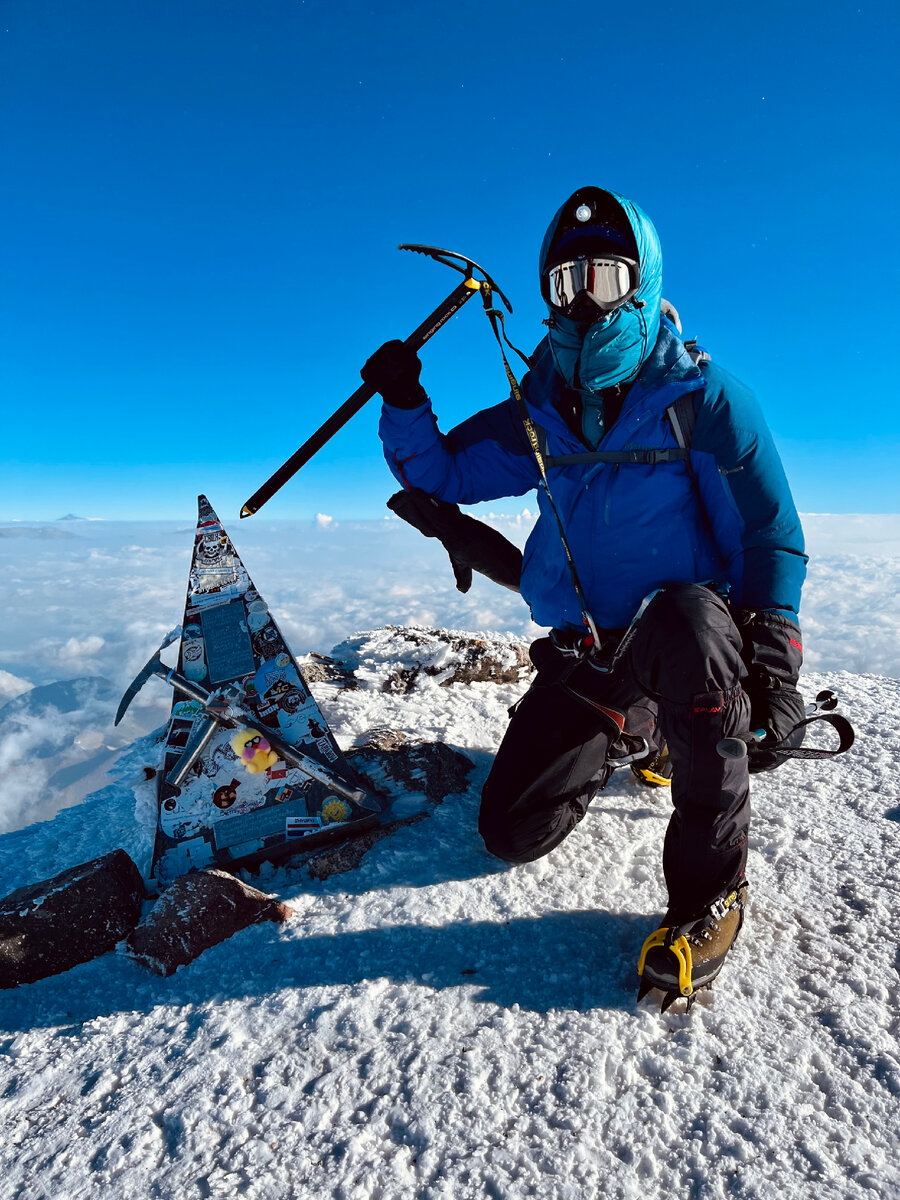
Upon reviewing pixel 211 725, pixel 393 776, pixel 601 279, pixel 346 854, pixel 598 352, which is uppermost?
pixel 601 279

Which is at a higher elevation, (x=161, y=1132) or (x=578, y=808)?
(x=578, y=808)

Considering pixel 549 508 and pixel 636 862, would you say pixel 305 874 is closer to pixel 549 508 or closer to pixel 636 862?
pixel 636 862

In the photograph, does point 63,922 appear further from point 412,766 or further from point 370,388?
point 370,388

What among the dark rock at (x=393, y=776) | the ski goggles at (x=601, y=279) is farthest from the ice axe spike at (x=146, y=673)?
the ski goggles at (x=601, y=279)

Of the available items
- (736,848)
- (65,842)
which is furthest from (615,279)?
(65,842)

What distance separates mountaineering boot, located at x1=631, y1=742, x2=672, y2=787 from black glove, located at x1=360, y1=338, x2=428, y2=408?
7.27 feet

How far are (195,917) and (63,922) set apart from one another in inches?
20.1

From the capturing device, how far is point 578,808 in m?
2.90

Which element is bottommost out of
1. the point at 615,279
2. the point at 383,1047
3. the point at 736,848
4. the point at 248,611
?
the point at 383,1047

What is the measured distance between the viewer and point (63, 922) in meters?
2.41

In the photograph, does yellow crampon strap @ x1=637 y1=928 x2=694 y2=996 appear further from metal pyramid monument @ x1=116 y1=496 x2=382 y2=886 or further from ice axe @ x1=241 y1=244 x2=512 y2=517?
ice axe @ x1=241 y1=244 x2=512 y2=517

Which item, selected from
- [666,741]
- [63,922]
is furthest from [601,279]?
[63,922]

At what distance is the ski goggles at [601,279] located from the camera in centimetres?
250

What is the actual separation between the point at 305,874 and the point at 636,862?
1457 millimetres
